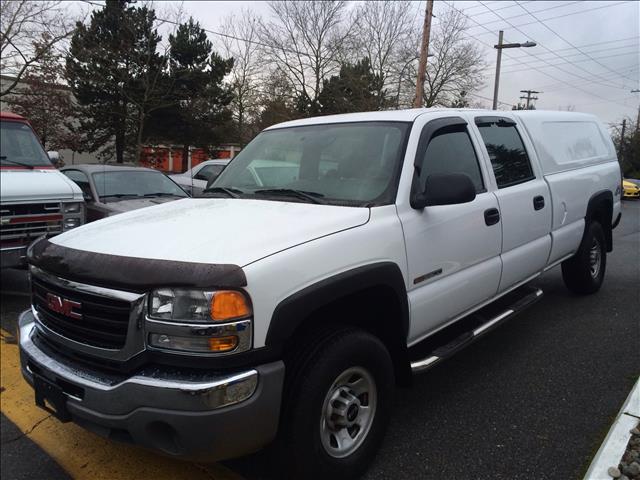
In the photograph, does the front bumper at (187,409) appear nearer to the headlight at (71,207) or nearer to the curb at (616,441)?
the curb at (616,441)

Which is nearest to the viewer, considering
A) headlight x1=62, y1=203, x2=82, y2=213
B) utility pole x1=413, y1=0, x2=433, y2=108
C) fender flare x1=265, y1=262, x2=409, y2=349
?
fender flare x1=265, y1=262, x2=409, y2=349

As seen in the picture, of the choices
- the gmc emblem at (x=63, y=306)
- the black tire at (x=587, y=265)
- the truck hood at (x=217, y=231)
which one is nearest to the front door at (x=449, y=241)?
the truck hood at (x=217, y=231)

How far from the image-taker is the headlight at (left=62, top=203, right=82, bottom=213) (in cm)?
614

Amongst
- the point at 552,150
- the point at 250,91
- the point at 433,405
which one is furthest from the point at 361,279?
the point at 250,91

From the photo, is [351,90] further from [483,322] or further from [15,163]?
[483,322]

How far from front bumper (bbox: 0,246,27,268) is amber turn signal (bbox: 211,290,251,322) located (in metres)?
4.32

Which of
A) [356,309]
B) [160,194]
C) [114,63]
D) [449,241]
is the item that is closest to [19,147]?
[160,194]

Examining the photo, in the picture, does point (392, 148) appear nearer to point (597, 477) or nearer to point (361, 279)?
point (361, 279)

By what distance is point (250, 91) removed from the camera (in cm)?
3438

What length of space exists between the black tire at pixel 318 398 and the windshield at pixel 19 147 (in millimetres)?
5493

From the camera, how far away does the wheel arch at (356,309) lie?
221cm

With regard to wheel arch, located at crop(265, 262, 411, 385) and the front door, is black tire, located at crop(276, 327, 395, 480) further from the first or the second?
the front door

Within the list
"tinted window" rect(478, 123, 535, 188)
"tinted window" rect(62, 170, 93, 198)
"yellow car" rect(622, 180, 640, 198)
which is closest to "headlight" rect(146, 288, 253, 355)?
"tinted window" rect(478, 123, 535, 188)

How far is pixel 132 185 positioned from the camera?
8.04 m
